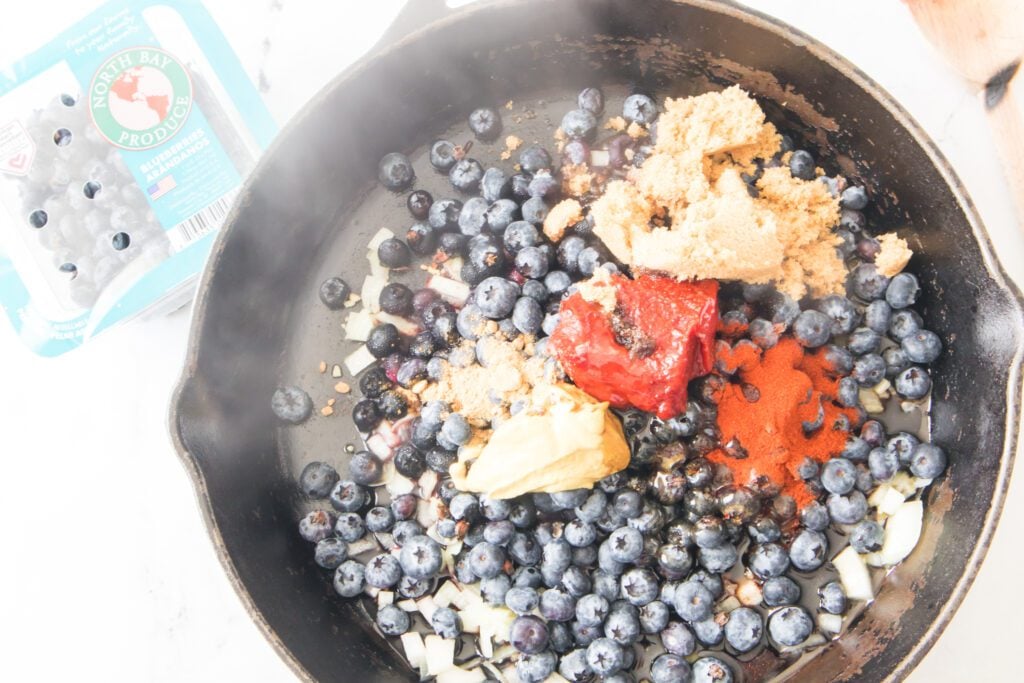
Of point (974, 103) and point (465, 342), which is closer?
point (465, 342)

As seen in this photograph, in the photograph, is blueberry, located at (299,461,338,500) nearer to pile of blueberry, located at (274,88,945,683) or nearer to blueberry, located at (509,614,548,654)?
pile of blueberry, located at (274,88,945,683)

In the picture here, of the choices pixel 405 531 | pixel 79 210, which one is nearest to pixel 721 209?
pixel 405 531

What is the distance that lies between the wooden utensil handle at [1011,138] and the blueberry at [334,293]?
6.13ft

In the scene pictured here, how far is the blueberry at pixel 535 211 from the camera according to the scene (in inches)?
84.4

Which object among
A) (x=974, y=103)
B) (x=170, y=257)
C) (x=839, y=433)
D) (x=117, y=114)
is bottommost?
(x=839, y=433)

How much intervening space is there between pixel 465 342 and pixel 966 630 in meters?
1.56

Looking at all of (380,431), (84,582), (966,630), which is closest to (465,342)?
(380,431)

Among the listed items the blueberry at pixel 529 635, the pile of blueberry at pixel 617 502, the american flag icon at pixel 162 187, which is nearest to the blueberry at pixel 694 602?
the pile of blueberry at pixel 617 502

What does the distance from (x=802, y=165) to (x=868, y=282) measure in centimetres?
35

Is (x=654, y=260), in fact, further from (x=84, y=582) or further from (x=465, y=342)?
(x=84, y=582)

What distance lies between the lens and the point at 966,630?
2.23 meters

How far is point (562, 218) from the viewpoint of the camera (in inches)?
83.0

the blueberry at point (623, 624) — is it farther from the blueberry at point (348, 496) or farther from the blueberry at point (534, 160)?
the blueberry at point (534, 160)

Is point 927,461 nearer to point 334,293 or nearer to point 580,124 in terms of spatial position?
point 580,124
